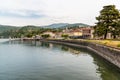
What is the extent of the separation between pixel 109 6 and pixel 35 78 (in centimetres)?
5720

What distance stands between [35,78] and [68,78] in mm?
4280

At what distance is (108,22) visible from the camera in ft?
260

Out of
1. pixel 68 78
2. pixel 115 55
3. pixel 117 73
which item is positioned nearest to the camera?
pixel 68 78

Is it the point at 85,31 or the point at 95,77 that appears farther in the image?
the point at 85,31

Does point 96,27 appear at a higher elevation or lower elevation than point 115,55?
higher

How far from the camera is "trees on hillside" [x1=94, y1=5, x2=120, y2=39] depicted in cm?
7694

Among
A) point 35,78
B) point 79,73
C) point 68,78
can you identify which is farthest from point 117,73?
point 35,78

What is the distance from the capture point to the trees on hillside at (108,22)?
252 feet

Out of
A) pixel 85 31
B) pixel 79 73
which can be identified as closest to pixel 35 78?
pixel 79 73

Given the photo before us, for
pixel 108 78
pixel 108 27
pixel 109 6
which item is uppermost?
pixel 109 6

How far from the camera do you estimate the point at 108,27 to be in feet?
258

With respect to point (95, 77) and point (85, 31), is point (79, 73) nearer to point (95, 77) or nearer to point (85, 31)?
point (95, 77)

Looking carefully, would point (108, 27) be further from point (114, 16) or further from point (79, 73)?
point (79, 73)

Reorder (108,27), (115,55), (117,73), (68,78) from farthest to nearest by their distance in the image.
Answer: (108,27)
(115,55)
(117,73)
(68,78)
